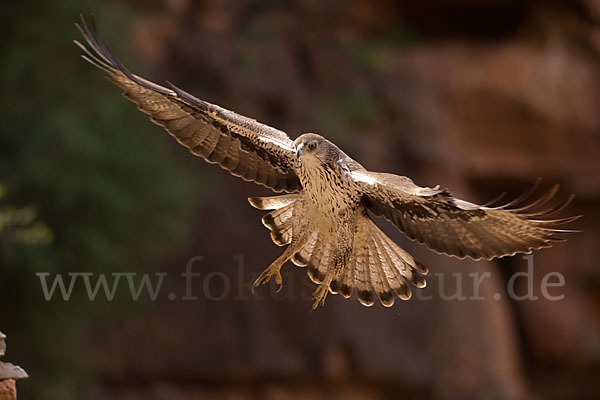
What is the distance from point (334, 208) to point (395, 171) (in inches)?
344

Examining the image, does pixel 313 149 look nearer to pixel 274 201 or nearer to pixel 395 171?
pixel 274 201

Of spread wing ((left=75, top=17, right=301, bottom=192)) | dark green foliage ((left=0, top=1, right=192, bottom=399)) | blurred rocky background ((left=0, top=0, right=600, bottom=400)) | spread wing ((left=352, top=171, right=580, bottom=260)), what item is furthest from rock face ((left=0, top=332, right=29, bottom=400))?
dark green foliage ((left=0, top=1, right=192, bottom=399))

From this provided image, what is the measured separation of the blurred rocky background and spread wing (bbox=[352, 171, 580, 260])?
3.44 meters

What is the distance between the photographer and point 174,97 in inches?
163

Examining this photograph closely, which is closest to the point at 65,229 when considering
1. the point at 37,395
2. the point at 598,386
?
the point at 37,395

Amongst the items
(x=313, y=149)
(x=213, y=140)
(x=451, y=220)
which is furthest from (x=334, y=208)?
(x=213, y=140)

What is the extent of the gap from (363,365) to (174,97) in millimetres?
7692

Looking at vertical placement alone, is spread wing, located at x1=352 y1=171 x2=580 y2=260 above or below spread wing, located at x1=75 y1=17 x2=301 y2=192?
below

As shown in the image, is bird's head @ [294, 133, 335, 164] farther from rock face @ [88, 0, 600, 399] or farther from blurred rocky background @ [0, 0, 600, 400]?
rock face @ [88, 0, 600, 399]

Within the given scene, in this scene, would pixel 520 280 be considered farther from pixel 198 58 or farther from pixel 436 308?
pixel 198 58

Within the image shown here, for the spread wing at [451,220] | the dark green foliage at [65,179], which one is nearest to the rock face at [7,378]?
the spread wing at [451,220]

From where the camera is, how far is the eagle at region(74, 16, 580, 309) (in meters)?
3.86

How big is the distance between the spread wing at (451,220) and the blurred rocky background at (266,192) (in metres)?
3.44

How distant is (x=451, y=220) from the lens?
404cm
